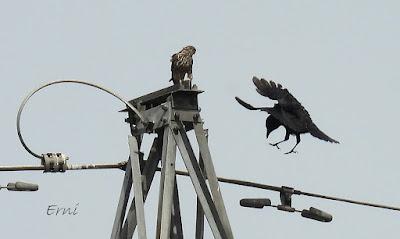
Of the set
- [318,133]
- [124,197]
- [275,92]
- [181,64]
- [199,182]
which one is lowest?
[124,197]

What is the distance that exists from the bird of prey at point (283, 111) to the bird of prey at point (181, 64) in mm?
1024

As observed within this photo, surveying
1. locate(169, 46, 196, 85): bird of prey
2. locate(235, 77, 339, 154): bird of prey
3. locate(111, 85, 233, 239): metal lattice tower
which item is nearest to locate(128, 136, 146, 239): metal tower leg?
locate(111, 85, 233, 239): metal lattice tower

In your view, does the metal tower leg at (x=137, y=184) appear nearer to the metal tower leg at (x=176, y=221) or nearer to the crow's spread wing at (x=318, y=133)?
the metal tower leg at (x=176, y=221)

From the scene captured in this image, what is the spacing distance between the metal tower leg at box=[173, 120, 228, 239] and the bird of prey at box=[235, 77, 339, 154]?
1.53m

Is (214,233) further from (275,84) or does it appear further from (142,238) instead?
(275,84)

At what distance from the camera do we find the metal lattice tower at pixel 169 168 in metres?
13.9

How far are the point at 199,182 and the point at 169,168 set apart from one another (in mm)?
421

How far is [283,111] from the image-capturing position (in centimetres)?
1554

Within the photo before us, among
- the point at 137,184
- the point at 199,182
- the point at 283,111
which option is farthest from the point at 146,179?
the point at 283,111

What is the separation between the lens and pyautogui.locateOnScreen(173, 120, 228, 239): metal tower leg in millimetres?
14047

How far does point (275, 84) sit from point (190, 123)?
163cm

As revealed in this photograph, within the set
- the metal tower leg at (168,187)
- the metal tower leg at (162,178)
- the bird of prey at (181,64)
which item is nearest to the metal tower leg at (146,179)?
the metal tower leg at (162,178)

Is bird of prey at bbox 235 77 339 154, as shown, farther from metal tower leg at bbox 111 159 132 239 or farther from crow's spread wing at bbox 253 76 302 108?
metal tower leg at bbox 111 159 132 239

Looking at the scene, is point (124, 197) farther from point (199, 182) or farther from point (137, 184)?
point (199, 182)
